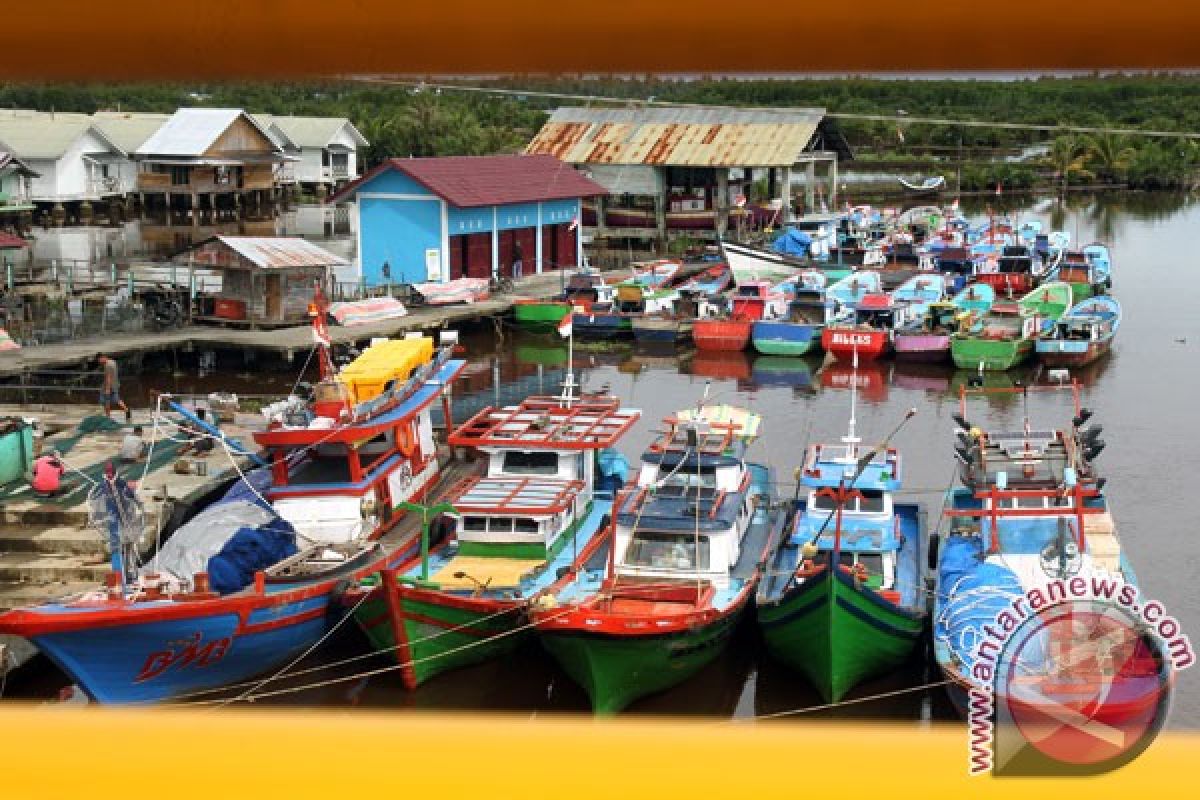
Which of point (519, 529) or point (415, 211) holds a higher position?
point (415, 211)

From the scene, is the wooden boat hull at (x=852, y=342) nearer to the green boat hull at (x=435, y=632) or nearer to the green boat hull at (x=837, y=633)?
the green boat hull at (x=837, y=633)

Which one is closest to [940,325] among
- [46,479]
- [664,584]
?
[664,584]

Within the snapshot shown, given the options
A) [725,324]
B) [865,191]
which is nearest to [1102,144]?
[865,191]

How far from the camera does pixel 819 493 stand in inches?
627

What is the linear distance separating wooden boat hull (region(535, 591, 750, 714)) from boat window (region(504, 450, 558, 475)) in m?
2.87

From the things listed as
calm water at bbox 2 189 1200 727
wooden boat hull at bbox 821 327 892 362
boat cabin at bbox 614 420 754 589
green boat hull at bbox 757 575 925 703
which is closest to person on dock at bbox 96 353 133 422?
calm water at bbox 2 189 1200 727

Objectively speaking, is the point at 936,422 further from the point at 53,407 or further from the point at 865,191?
the point at 865,191

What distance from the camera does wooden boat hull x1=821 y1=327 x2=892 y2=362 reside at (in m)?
30.8

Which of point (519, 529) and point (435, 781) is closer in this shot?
point (435, 781)

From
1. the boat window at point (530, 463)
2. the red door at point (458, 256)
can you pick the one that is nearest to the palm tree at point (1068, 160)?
the red door at point (458, 256)

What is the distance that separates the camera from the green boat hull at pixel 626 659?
43.2ft

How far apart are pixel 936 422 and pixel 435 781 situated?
25145mm

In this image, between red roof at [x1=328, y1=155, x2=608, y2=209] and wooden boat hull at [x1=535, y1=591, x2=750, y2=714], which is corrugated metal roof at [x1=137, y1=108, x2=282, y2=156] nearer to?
red roof at [x1=328, y1=155, x2=608, y2=209]

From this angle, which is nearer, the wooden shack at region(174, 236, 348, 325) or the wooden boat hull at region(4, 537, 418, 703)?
the wooden boat hull at region(4, 537, 418, 703)
